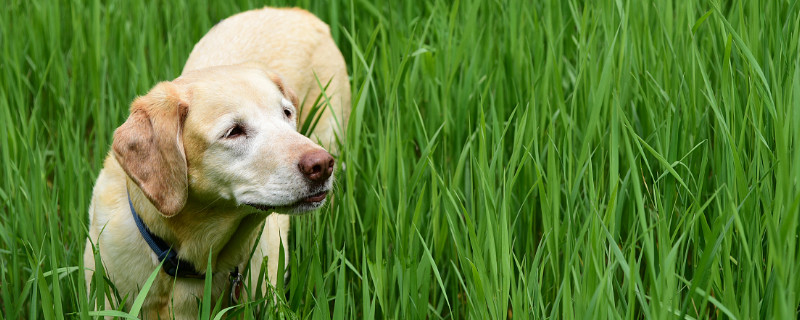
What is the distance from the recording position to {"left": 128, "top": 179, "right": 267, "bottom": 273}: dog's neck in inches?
95.9

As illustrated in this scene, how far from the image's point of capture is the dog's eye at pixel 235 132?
2379 millimetres

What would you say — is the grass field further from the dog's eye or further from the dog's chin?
the dog's eye

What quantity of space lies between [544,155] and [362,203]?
75 centimetres

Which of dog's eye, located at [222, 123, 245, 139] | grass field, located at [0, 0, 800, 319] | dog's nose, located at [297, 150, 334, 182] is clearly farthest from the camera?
dog's eye, located at [222, 123, 245, 139]

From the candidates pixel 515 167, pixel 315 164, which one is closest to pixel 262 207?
pixel 315 164

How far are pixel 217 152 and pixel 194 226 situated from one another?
25cm

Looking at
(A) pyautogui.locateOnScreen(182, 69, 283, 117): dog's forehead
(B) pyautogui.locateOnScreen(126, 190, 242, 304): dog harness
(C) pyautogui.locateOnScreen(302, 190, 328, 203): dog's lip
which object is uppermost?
(A) pyautogui.locateOnScreen(182, 69, 283, 117): dog's forehead

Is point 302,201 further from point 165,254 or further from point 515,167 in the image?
point 515,167

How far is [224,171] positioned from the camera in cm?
236

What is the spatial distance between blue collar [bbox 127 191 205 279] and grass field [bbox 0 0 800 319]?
18 cm

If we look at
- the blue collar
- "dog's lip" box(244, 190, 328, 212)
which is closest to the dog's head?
"dog's lip" box(244, 190, 328, 212)

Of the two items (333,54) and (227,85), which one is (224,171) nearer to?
(227,85)

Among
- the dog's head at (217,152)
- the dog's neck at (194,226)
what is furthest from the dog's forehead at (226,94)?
the dog's neck at (194,226)

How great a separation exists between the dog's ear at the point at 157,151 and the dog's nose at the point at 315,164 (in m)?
0.36
